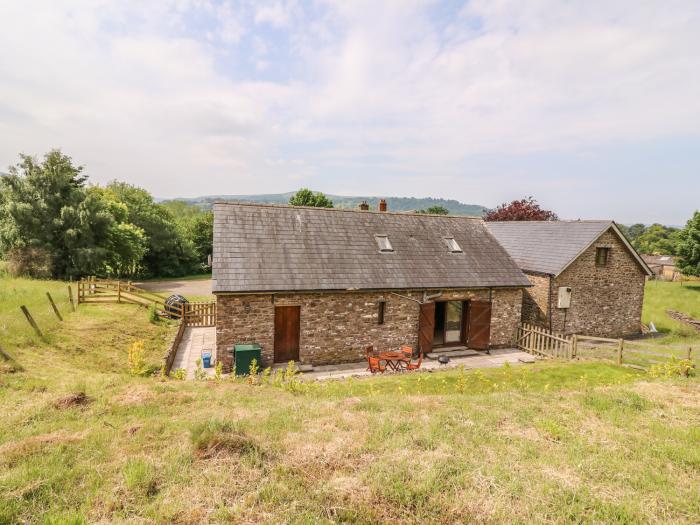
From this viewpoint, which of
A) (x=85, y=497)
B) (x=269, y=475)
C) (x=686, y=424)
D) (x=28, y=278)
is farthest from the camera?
(x=28, y=278)

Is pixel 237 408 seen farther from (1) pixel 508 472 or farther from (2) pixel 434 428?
(1) pixel 508 472

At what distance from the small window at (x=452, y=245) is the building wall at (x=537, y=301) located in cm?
519

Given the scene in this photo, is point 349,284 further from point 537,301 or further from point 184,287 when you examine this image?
point 184,287

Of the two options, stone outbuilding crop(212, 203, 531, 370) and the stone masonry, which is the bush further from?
the stone masonry

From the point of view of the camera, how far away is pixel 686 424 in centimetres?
747

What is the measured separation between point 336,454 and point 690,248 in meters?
49.1

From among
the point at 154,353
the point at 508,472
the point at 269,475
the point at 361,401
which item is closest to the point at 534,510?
the point at 508,472

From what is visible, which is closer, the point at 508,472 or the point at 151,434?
the point at 508,472

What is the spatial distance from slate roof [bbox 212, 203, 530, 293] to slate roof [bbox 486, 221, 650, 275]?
10.9ft

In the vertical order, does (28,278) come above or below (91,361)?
above

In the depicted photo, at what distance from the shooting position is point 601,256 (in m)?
21.5

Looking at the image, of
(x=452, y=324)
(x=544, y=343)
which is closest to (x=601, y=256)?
(x=544, y=343)

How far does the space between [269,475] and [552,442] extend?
492cm

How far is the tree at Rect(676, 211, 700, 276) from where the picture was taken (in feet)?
126
